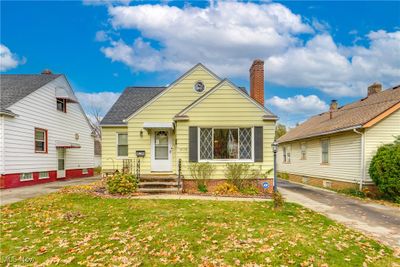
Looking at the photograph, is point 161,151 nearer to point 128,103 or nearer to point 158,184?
point 158,184

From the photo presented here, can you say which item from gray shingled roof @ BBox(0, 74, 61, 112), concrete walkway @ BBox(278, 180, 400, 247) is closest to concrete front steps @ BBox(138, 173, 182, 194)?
concrete walkway @ BBox(278, 180, 400, 247)

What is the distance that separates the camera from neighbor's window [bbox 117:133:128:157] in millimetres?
15555

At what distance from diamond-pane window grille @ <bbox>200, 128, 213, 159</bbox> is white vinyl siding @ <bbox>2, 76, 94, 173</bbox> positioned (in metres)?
9.63

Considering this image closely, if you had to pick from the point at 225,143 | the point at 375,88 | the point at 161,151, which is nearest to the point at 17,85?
the point at 161,151

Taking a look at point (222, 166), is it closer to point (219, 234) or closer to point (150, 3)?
point (219, 234)

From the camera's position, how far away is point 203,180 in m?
11.7

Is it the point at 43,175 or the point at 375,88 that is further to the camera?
the point at 375,88

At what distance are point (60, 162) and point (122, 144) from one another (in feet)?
19.1

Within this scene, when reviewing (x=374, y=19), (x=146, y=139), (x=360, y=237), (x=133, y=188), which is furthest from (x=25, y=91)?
(x=374, y=19)

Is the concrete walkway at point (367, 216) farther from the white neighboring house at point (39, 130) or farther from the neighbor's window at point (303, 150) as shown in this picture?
the white neighboring house at point (39, 130)

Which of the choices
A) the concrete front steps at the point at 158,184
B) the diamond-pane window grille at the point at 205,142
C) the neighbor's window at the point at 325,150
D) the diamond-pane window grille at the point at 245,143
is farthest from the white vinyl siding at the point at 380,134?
the concrete front steps at the point at 158,184

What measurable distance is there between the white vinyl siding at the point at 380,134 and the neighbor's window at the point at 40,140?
57.9ft

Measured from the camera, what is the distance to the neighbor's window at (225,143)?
11.9 metres

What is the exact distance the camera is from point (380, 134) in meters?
12.6
